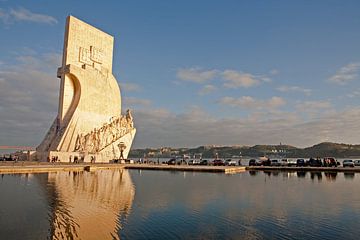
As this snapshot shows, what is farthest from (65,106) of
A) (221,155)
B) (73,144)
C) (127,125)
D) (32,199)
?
(221,155)

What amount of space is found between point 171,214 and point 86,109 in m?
30.2

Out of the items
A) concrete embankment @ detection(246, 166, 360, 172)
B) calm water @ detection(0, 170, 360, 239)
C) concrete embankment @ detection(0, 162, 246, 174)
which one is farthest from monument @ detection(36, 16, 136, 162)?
calm water @ detection(0, 170, 360, 239)

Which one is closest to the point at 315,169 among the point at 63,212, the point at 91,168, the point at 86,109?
the point at 91,168

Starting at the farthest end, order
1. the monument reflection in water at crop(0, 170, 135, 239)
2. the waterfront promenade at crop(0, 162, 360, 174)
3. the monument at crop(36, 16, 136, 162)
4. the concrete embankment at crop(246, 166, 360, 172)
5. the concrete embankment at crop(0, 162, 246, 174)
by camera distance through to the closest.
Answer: the monument at crop(36, 16, 136, 162) → the concrete embankment at crop(246, 166, 360, 172) → the waterfront promenade at crop(0, 162, 360, 174) → the concrete embankment at crop(0, 162, 246, 174) → the monument reflection in water at crop(0, 170, 135, 239)

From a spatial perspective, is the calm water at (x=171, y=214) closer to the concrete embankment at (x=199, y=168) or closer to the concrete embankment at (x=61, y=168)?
the concrete embankment at (x=61, y=168)

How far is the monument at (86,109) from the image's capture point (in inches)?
1366

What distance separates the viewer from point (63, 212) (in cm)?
872

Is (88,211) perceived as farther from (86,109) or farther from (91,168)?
(86,109)

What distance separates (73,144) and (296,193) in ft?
86.8

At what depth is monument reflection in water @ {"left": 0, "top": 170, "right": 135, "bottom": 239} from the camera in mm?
6879

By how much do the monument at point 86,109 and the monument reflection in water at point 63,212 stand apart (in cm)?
2000

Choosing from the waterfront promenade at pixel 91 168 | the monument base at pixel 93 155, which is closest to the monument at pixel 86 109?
the monument base at pixel 93 155

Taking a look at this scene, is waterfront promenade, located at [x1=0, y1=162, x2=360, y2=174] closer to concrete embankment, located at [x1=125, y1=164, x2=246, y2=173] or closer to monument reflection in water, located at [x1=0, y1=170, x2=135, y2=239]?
concrete embankment, located at [x1=125, y1=164, x2=246, y2=173]

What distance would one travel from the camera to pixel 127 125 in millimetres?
41062
